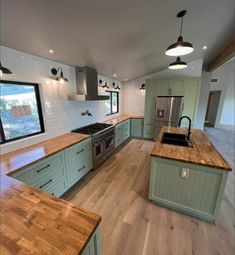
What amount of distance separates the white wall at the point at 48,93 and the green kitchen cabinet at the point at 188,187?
6.60ft

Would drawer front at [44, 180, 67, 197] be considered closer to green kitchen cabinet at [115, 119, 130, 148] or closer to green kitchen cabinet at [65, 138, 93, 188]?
green kitchen cabinet at [65, 138, 93, 188]

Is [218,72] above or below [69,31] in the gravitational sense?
above

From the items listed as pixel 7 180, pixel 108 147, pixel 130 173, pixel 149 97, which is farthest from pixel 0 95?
pixel 149 97

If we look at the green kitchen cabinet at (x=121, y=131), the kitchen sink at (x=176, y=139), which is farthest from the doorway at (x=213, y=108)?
the kitchen sink at (x=176, y=139)

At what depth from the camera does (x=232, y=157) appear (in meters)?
3.88

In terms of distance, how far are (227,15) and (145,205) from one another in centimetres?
323

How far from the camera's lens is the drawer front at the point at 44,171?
1692mm

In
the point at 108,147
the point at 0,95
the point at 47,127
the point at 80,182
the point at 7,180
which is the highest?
the point at 0,95

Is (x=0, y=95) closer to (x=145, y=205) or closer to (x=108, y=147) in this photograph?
(x=108, y=147)

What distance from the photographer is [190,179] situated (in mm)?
1857

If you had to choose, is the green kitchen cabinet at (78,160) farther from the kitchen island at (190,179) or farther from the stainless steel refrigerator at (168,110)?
the stainless steel refrigerator at (168,110)

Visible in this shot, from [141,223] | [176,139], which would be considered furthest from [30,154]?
[176,139]

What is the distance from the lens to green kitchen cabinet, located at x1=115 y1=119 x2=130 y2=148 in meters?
4.32

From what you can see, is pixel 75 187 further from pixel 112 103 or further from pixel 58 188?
pixel 112 103
